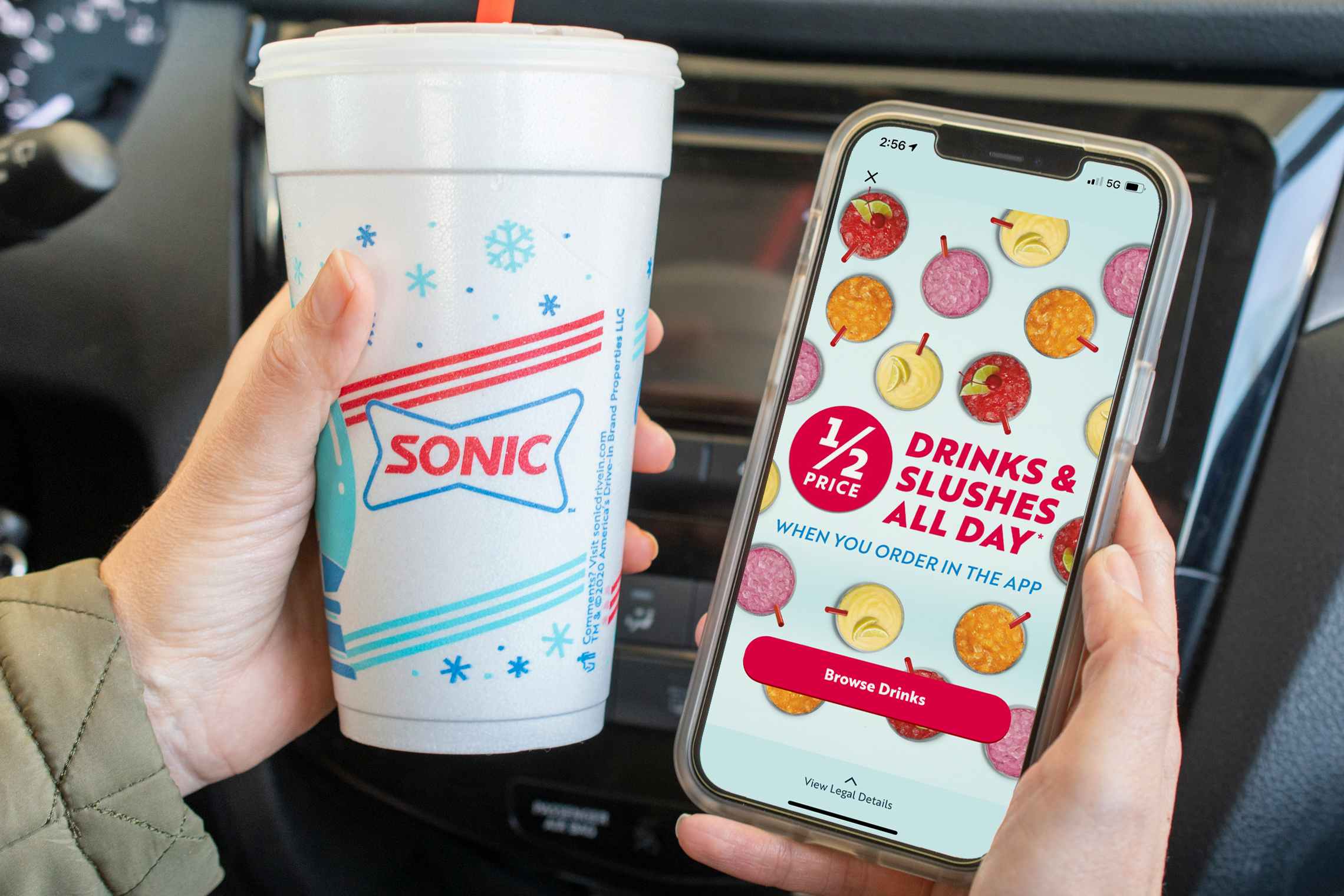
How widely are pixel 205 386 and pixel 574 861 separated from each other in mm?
435

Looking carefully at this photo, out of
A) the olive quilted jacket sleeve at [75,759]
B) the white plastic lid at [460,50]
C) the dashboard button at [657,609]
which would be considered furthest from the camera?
the dashboard button at [657,609]

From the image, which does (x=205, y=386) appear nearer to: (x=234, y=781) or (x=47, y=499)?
(x=47, y=499)

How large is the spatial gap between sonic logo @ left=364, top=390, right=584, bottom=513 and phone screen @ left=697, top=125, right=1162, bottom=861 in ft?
0.52

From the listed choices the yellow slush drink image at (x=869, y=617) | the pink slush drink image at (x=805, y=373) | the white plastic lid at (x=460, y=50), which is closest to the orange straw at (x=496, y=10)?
the white plastic lid at (x=460, y=50)

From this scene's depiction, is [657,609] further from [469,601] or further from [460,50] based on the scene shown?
[460,50]

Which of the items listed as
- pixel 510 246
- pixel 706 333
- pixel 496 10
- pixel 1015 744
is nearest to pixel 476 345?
pixel 510 246

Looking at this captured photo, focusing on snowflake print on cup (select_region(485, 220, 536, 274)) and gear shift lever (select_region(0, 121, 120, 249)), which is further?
gear shift lever (select_region(0, 121, 120, 249))

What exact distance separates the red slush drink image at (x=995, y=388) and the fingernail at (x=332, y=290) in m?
0.33

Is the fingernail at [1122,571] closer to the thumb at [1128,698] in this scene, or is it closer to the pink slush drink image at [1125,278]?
the thumb at [1128,698]

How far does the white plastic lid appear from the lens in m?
0.47

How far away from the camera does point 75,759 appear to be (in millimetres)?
589

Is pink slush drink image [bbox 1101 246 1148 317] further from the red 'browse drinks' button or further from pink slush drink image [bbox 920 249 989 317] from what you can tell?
the red 'browse drinks' button

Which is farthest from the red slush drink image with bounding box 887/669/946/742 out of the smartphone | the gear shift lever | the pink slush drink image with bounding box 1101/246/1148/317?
the gear shift lever

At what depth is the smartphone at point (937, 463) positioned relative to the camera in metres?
0.61
